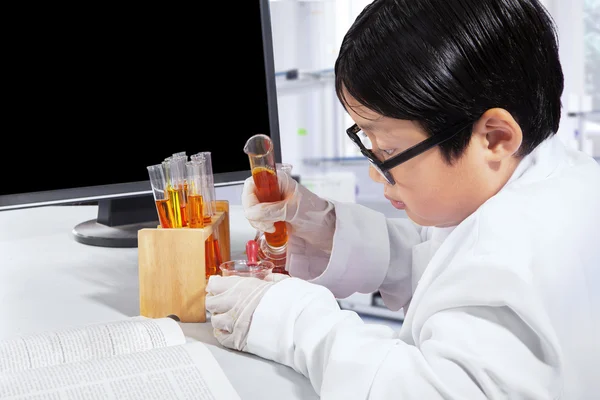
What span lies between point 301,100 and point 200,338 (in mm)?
2371

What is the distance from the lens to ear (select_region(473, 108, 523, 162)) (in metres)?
0.70

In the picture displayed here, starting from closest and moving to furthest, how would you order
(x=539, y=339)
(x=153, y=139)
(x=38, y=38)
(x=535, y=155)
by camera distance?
1. (x=539, y=339)
2. (x=535, y=155)
3. (x=38, y=38)
4. (x=153, y=139)

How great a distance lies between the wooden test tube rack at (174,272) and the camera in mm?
957

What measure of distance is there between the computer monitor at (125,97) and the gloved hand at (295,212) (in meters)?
0.24

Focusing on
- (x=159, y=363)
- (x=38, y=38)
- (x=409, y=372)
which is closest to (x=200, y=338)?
(x=159, y=363)

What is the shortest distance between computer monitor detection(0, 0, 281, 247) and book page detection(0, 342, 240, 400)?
1.79 ft

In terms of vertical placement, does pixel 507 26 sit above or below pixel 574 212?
above

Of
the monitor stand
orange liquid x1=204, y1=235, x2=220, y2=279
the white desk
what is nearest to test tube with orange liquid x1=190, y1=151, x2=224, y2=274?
orange liquid x1=204, y1=235, x2=220, y2=279

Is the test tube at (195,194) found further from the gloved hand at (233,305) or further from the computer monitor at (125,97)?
the computer monitor at (125,97)

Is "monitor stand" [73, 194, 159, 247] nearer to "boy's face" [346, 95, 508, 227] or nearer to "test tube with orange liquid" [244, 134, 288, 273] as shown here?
"test tube with orange liquid" [244, 134, 288, 273]

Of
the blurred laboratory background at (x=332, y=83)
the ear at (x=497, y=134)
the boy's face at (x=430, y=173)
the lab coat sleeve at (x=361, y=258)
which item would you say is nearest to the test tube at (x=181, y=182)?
the lab coat sleeve at (x=361, y=258)

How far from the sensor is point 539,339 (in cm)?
60

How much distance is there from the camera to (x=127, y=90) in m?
1.28

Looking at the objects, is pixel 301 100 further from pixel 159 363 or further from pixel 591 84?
pixel 159 363
